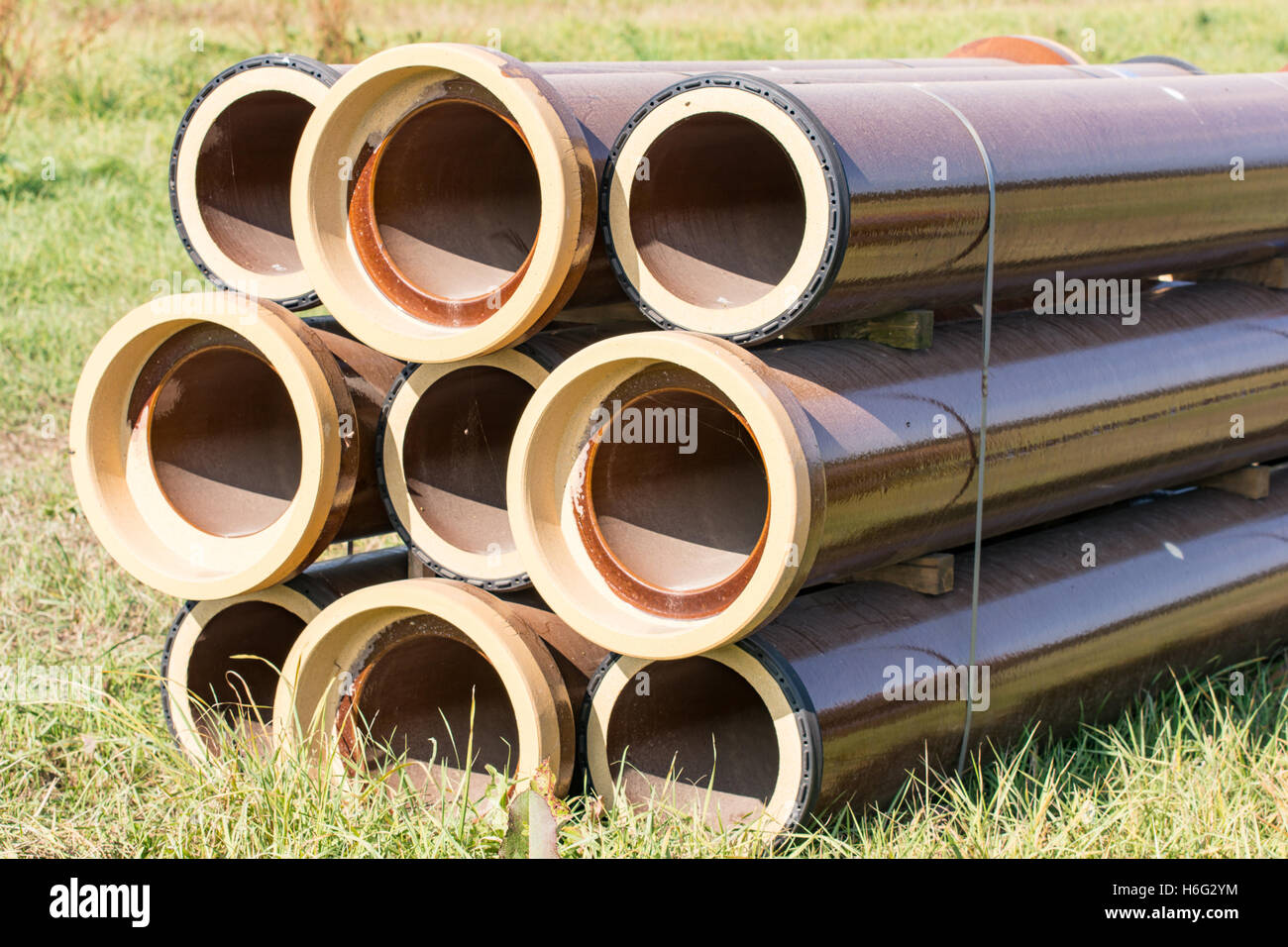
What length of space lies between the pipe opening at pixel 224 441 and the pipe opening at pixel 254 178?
302mm

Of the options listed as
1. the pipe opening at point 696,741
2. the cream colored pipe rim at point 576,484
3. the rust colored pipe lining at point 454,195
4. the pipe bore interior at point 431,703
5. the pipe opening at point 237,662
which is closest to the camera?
the cream colored pipe rim at point 576,484

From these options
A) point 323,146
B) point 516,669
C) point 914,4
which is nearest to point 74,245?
point 323,146

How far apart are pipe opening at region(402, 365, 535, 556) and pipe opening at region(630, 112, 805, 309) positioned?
57cm

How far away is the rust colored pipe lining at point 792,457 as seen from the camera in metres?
2.64

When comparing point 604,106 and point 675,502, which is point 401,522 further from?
point 604,106

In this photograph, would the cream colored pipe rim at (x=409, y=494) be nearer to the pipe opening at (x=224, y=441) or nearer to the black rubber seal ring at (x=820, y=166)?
the pipe opening at (x=224, y=441)

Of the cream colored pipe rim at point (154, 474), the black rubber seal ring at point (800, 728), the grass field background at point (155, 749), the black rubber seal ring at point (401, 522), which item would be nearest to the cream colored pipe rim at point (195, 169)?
the grass field background at point (155, 749)

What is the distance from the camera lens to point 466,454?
3.46 metres

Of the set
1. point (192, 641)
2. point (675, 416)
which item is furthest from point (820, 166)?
point (192, 641)

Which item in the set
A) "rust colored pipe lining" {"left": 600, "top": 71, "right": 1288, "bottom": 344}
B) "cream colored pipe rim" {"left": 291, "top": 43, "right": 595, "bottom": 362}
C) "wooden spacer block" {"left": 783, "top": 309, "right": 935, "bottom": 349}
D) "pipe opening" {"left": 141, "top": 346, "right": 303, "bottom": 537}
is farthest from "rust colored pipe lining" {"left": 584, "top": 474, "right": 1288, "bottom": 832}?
"pipe opening" {"left": 141, "top": 346, "right": 303, "bottom": 537}

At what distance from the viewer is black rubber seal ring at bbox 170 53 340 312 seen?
11.0 feet

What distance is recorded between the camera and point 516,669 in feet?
9.57

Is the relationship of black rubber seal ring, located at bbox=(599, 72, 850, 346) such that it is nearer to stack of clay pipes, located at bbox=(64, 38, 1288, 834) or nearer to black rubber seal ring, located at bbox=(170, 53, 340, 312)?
stack of clay pipes, located at bbox=(64, 38, 1288, 834)

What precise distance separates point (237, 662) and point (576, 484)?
4.10 ft
